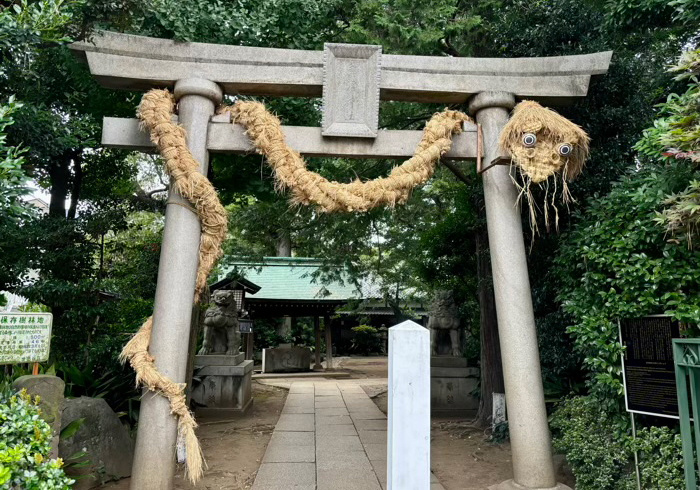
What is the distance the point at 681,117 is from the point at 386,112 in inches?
181

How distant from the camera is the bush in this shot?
9.50 feet

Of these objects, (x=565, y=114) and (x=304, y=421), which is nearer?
(x=565, y=114)

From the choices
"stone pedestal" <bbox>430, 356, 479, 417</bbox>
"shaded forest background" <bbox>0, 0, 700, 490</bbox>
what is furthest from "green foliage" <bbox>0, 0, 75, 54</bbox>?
"stone pedestal" <bbox>430, 356, 479, 417</bbox>

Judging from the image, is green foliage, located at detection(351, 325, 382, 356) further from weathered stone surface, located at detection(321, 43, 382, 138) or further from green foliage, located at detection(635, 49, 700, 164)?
green foliage, located at detection(635, 49, 700, 164)

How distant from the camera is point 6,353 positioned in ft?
12.5

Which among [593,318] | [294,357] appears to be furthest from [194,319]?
[294,357]

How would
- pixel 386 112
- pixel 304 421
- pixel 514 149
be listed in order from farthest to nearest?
pixel 304 421 → pixel 386 112 → pixel 514 149

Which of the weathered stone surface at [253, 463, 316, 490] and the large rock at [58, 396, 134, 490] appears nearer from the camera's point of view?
the large rock at [58, 396, 134, 490]

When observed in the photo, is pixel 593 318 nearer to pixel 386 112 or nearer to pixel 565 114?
pixel 565 114

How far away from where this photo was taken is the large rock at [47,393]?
3736 millimetres

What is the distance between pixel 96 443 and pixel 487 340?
571cm

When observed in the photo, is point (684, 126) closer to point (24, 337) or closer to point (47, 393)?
point (47, 393)

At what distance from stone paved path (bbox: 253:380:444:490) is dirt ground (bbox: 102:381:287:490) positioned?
183mm

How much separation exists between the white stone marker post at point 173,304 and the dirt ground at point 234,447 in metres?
1.18
